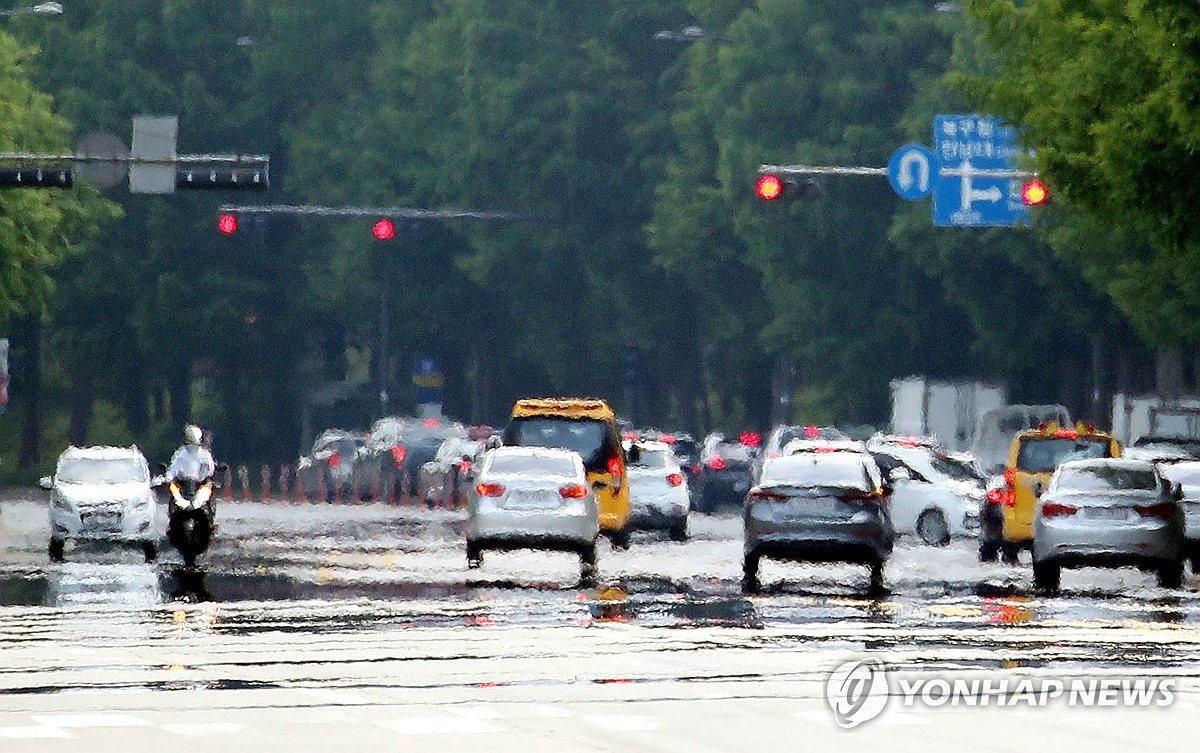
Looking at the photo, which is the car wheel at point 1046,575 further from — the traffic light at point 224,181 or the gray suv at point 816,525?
the traffic light at point 224,181

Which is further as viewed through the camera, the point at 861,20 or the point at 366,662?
the point at 861,20

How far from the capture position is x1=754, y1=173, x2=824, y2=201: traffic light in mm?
43531

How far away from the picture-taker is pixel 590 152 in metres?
88.4

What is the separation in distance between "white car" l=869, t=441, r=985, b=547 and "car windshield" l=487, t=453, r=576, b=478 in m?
9.45

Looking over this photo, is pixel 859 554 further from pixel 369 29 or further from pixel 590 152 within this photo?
pixel 369 29

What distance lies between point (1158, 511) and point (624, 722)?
1708 centimetres

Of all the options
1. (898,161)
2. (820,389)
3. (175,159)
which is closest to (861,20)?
(820,389)

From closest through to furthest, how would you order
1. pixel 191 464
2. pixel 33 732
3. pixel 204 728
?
pixel 33 732 < pixel 204 728 < pixel 191 464

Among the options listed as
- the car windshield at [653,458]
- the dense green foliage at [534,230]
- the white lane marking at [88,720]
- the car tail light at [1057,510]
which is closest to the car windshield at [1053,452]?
the car tail light at [1057,510]

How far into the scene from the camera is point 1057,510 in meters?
33.3

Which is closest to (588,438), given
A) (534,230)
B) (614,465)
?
(614,465)

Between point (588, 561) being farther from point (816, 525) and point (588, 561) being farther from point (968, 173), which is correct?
point (968, 173)

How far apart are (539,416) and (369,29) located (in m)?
55.9

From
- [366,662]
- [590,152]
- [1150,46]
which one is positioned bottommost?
[366,662]
